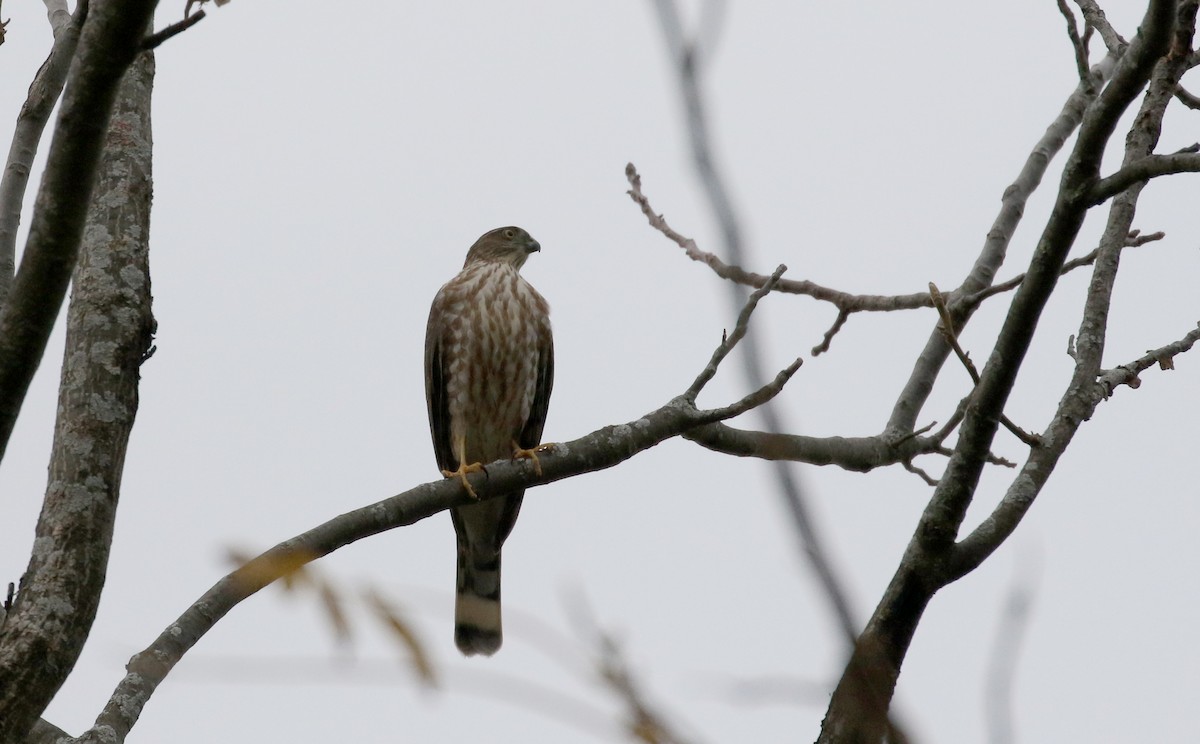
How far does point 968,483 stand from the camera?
2449 millimetres

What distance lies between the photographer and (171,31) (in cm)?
220

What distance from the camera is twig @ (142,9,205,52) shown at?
2.19 m

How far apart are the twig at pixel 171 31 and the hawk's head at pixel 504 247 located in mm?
4535

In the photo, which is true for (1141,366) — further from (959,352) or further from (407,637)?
(407,637)

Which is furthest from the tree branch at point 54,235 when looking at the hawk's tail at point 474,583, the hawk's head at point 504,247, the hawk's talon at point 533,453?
the hawk's head at point 504,247

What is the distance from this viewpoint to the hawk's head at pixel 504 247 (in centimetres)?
685

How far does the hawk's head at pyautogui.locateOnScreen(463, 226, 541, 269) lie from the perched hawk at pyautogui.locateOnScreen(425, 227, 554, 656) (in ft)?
1.70

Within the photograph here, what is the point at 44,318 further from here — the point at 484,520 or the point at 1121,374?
the point at 484,520

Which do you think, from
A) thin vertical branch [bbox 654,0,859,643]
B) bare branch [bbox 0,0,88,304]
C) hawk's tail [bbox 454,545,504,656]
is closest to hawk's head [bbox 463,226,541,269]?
hawk's tail [bbox 454,545,504,656]

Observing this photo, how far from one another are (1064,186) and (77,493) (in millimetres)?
2153

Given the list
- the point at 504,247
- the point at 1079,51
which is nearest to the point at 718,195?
the point at 1079,51

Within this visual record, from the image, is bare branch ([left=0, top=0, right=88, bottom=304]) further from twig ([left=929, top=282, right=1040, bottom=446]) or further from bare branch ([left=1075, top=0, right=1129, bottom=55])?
bare branch ([left=1075, top=0, right=1129, bottom=55])

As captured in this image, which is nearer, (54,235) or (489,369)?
(54,235)

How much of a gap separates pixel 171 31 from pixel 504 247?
4728mm
